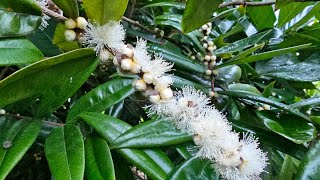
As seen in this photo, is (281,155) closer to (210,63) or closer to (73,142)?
(210,63)

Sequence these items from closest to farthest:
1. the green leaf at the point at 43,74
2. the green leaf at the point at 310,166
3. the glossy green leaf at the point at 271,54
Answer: the green leaf at the point at 43,74, the green leaf at the point at 310,166, the glossy green leaf at the point at 271,54

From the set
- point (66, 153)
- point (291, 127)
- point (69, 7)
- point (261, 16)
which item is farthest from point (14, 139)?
point (261, 16)

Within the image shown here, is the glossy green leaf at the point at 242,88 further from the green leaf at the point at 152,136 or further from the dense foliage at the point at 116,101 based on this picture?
the green leaf at the point at 152,136

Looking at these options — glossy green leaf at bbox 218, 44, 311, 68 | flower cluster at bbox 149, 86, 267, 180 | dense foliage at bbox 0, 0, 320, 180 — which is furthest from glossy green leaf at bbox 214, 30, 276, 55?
flower cluster at bbox 149, 86, 267, 180

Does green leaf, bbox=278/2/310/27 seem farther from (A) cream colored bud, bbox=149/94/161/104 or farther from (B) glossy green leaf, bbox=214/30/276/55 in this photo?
(A) cream colored bud, bbox=149/94/161/104

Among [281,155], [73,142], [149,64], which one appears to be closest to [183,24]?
[149,64]

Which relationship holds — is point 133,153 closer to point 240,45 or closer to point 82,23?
point 82,23

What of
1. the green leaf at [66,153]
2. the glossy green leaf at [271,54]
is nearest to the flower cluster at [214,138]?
the green leaf at [66,153]
